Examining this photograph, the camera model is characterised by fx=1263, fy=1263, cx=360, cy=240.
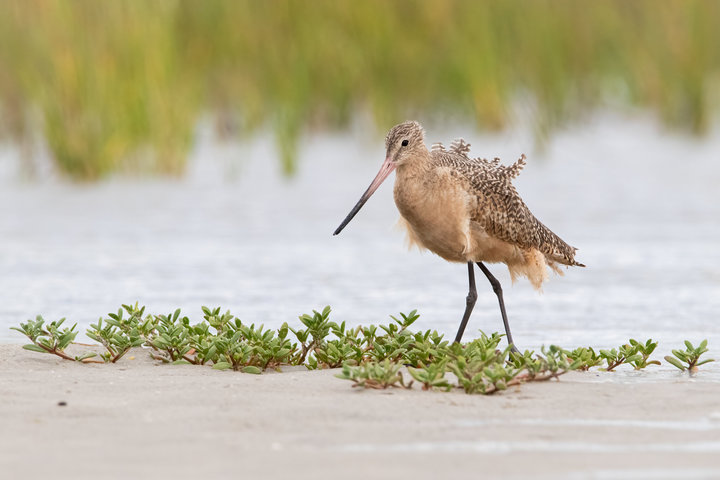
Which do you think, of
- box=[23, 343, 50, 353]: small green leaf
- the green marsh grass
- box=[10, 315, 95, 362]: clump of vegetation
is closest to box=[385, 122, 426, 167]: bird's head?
box=[10, 315, 95, 362]: clump of vegetation

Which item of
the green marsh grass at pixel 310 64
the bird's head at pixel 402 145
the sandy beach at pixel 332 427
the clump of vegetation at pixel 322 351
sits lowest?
the sandy beach at pixel 332 427

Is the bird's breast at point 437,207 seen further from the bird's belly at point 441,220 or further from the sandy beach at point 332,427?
the sandy beach at point 332,427

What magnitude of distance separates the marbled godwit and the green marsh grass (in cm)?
583

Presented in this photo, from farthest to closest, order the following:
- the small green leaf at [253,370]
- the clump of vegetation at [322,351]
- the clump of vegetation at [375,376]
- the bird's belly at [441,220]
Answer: the bird's belly at [441,220] → the small green leaf at [253,370] → the clump of vegetation at [322,351] → the clump of vegetation at [375,376]

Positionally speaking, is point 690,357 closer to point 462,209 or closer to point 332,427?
point 462,209

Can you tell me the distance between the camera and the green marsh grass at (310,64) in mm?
10977

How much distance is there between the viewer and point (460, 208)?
17.4ft

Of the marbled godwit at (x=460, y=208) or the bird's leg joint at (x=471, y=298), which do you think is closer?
the marbled godwit at (x=460, y=208)

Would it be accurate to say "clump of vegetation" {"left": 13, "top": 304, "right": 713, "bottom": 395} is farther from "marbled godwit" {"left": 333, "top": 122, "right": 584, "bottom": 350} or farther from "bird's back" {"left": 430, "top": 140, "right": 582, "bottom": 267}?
"bird's back" {"left": 430, "top": 140, "right": 582, "bottom": 267}

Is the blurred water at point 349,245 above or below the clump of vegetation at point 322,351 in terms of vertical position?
above

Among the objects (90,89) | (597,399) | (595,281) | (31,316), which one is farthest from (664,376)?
(90,89)

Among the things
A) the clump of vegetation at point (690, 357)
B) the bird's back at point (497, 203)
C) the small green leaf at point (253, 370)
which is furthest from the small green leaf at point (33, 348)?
the clump of vegetation at point (690, 357)

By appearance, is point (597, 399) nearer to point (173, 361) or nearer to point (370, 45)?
point (173, 361)

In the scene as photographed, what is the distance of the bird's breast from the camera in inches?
208
